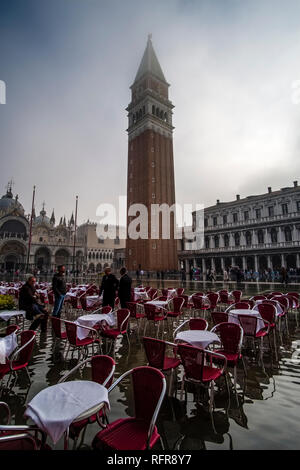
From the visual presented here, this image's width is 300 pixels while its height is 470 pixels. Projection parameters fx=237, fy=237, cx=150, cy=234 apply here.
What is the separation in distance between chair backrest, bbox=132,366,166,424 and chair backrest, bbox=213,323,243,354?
7.01ft

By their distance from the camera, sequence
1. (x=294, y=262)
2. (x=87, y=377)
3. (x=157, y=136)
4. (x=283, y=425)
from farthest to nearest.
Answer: (x=157, y=136), (x=294, y=262), (x=87, y=377), (x=283, y=425)

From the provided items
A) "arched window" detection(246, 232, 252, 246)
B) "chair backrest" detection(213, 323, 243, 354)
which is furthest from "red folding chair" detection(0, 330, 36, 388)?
"arched window" detection(246, 232, 252, 246)

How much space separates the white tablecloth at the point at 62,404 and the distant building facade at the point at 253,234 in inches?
1453

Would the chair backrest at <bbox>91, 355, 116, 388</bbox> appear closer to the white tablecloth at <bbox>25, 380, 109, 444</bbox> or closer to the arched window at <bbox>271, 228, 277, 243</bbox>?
the white tablecloth at <bbox>25, 380, 109, 444</bbox>

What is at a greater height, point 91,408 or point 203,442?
point 91,408

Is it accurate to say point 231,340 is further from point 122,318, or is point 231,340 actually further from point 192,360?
point 122,318

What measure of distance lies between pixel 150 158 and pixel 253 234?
835 inches

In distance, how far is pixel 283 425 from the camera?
2.91 meters

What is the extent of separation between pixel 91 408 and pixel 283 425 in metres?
2.48

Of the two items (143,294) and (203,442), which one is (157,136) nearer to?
(143,294)

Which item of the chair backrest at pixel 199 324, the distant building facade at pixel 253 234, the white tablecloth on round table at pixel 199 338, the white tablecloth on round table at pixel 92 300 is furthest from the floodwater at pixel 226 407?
the distant building facade at pixel 253 234

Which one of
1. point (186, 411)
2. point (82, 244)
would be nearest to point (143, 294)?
point (186, 411)

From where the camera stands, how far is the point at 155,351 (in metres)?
3.45

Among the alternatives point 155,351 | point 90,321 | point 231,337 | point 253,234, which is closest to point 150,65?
point 253,234
